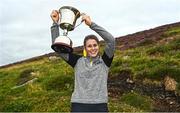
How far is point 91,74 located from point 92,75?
0.11ft

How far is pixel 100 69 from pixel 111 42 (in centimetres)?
71

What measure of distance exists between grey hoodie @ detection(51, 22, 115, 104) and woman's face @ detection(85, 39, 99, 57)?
11 centimetres

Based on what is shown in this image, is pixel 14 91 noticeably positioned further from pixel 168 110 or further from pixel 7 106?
pixel 168 110

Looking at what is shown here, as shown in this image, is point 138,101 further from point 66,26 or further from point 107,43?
point 107,43

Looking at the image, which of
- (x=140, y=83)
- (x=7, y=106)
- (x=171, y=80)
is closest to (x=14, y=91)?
(x=7, y=106)

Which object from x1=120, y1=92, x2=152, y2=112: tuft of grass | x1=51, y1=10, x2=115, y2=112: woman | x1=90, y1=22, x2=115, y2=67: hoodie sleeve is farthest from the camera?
x1=120, y1=92, x2=152, y2=112: tuft of grass

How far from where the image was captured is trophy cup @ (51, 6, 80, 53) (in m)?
12.2

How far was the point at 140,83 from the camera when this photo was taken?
2714cm

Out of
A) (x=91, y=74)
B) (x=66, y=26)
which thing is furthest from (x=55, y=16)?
(x=91, y=74)

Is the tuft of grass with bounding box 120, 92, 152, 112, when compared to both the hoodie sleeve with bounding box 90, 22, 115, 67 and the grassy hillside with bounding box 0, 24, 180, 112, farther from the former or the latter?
the hoodie sleeve with bounding box 90, 22, 115, 67

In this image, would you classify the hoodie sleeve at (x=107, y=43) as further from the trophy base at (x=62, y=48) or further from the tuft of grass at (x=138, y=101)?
the tuft of grass at (x=138, y=101)

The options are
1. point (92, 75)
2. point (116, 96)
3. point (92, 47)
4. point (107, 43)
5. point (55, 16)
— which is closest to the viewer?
point (92, 75)

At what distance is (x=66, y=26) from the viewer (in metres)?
12.9

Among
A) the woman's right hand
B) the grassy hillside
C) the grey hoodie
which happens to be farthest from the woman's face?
the grassy hillside
